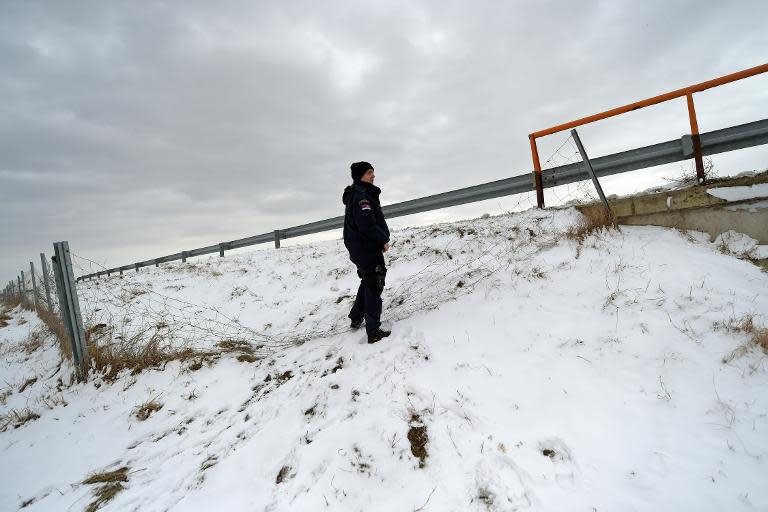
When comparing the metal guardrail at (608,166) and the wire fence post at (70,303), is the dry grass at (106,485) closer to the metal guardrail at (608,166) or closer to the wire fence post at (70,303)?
the wire fence post at (70,303)

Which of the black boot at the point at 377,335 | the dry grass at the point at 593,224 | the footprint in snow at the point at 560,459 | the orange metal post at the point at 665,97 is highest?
the orange metal post at the point at 665,97

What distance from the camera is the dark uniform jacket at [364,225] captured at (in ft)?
13.9

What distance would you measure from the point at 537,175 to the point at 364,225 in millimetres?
3780

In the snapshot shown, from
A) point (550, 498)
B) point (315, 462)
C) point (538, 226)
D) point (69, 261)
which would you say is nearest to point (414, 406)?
point (315, 462)

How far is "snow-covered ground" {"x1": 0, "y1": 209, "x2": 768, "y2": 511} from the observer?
7.86 ft

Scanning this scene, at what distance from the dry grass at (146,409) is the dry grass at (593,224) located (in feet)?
18.8

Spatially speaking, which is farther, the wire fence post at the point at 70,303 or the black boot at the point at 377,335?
the wire fence post at the point at 70,303

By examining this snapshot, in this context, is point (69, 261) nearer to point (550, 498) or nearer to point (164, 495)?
point (164, 495)

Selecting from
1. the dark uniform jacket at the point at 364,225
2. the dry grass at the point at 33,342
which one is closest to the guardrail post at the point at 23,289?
the dry grass at the point at 33,342

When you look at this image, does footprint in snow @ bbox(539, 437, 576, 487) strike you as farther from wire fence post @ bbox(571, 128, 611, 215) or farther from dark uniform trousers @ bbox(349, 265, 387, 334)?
wire fence post @ bbox(571, 128, 611, 215)

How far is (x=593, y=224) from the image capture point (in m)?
5.14

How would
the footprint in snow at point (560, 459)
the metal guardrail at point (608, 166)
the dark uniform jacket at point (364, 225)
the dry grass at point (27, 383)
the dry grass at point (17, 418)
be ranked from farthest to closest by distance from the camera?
the dry grass at point (27, 383), the dry grass at point (17, 418), the metal guardrail at point (608, 166), the dark uniform jacket at point (364, 225), the footprint in snow at point (560, 459)

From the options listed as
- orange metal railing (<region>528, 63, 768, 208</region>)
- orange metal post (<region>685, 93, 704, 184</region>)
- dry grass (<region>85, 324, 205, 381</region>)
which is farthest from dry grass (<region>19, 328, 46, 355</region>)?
orange metal post (<region>685, 93, 704, 184</region>)

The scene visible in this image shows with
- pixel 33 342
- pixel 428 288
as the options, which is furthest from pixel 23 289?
pixel 428 288
